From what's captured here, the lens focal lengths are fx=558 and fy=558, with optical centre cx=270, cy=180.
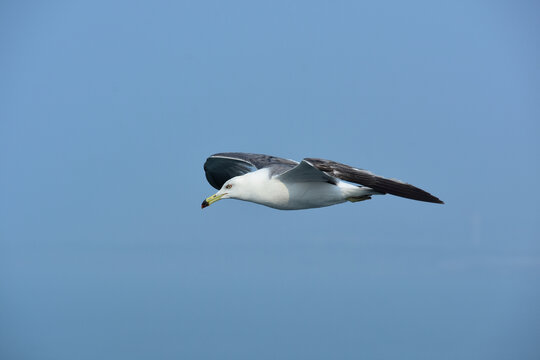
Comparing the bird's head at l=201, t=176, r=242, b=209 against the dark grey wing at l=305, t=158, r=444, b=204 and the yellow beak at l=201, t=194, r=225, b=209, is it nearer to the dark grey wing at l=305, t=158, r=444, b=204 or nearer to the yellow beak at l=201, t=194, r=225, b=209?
the yellow beak at l=201, t=194, r=225, b=209

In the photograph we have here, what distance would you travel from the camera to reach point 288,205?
12641mm

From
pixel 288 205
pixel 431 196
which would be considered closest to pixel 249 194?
pixel 288 205

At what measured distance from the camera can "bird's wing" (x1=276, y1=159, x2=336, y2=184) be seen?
11.3 meters

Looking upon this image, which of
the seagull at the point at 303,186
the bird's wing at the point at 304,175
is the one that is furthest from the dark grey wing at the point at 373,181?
the bird's wing at the point at 304,175

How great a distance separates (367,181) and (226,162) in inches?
239

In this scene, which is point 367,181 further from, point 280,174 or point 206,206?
point 206,206

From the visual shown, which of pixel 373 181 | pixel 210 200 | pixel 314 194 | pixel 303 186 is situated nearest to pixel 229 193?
pixel 210 200

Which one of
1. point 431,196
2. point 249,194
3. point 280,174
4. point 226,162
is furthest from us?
point 226,162

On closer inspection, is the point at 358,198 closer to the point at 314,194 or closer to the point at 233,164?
the point at 314,194

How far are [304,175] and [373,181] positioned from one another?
1.77 m

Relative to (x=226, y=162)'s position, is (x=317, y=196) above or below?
below

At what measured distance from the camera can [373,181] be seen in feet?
34.9

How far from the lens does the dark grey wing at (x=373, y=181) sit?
10273 millimetres

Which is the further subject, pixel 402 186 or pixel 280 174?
pixel 280 174
